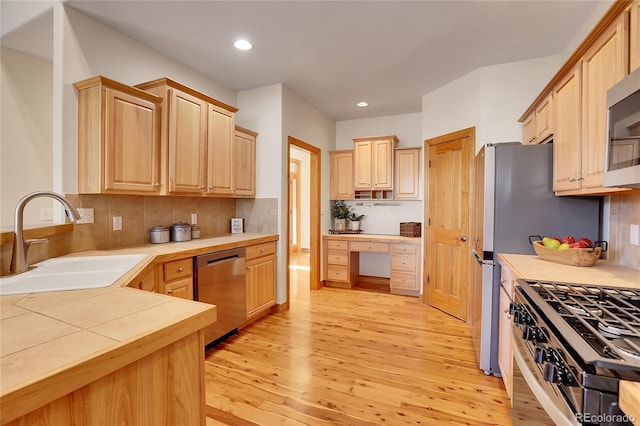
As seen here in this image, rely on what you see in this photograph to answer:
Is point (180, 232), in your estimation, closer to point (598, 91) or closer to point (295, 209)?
point (598, 91)

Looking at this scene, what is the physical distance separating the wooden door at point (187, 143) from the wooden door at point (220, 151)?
0.25ft

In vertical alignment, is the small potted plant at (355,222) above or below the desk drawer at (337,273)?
above

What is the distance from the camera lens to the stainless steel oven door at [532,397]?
888 millimetres

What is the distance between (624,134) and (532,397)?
1118mm

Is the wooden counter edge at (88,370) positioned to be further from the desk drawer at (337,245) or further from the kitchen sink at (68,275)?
the desk drawer at (337,245)

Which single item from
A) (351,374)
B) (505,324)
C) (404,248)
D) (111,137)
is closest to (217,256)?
(111,137)

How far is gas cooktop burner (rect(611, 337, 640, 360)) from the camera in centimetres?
76

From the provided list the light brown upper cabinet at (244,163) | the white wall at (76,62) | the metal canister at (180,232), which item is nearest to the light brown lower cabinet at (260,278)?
the metal canister at (180,232)

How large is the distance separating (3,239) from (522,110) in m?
4.09

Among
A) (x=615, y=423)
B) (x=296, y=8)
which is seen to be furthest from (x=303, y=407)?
(x=296, y=8)

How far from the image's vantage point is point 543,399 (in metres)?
0.99

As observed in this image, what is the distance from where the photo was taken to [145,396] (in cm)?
82

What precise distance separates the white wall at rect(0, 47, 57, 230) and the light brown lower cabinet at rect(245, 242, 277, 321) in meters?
1.92

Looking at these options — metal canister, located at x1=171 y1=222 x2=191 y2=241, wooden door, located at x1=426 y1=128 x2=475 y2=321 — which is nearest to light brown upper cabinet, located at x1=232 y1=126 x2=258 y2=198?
metal canister, located at x1=171 y1=222 x2=191 y2=241
